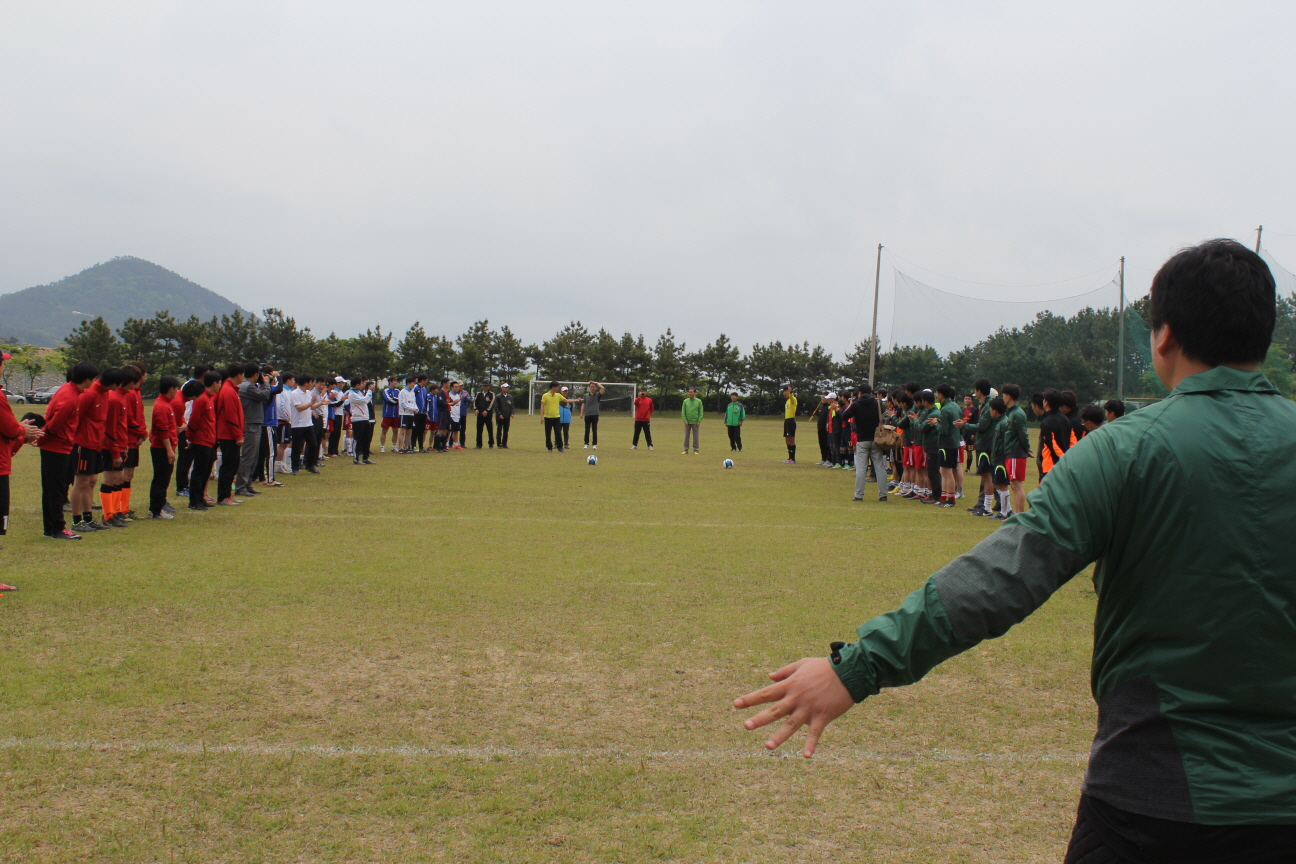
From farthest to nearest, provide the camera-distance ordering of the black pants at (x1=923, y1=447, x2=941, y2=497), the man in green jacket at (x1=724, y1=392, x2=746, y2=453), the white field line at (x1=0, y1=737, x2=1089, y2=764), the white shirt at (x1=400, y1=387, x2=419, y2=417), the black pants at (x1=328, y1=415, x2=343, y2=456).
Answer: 1. the man in green jacket at (x1=724, y1=392, x2=746, y2=453)
2. the white shirt at (x1=400, y1=387, x2=419, y2=417)
3. the black pants at (x1=328, y1=415, x2=343, y2=456)
4. the black pants at (x1=923, y1=447, x2=941, y2=497)
5. the white field line at (x1=0, y1=737, x2=1089, y2=764)

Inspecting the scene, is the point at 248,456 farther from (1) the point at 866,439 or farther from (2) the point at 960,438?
(2) the point at 960,438

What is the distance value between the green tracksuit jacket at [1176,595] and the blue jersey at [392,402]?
21779 millimetres

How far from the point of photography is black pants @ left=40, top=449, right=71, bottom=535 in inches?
361

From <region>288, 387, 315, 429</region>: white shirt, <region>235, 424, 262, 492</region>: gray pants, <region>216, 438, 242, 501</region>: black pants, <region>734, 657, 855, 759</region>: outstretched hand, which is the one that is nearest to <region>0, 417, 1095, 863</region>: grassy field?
<region>734, 657, 855, 759</region>: outstretched hand

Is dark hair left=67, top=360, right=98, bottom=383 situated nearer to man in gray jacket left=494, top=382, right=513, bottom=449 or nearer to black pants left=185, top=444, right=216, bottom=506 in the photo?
black pants left=185, top=444, right=216, bottom=506

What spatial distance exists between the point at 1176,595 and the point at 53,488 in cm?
1042

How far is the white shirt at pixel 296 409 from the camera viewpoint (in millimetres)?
16562

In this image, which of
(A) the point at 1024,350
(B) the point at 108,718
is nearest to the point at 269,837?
(B) the point at 108,718

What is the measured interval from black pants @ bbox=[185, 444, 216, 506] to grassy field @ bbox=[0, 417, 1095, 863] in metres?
2.44

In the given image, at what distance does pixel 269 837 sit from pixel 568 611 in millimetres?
3453

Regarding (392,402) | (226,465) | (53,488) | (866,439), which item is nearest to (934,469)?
(866,439)

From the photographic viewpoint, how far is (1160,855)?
1.73m

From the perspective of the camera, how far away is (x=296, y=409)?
16594mm

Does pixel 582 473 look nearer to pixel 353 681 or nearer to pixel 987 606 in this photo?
pixel 353 681
